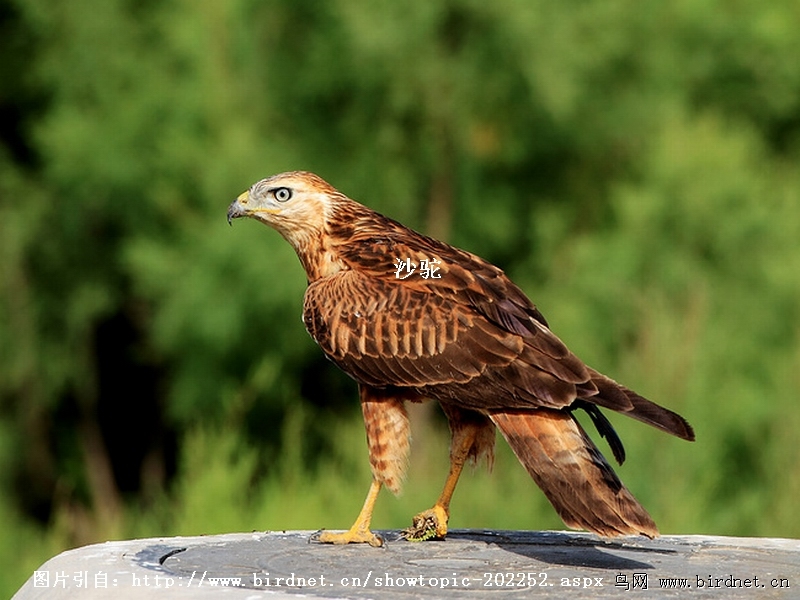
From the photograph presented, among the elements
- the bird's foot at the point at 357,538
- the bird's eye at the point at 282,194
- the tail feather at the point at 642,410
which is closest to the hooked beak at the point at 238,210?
the bird's eye at the point at 282,194

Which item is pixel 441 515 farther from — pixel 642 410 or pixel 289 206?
pixel 289 206

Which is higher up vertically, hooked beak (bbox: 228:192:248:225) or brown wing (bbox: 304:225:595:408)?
hooked beak (bbox: 228:192:248:225)

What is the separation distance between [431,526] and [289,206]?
1.40 meters

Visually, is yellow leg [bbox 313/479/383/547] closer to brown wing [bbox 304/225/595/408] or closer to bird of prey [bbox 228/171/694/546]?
bird of prey [bbox 228/171/694/546]

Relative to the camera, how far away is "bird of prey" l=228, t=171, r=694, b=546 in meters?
4.73

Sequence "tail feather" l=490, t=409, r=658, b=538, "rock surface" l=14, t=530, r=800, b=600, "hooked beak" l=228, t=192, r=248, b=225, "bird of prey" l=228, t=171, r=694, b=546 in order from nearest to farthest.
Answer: "rock surface" l=14, t=530, r=800, b=600
"tail feather" l=490, t=409, r=658, b=538
"bird of prey" l=228, t=171, r=694, b=546
"hooked beak" l=228, t=192, r=248, b=225

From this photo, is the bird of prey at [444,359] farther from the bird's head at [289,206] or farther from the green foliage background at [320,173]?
the green foliage background at [320,173]

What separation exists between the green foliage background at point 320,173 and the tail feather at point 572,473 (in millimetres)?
6157

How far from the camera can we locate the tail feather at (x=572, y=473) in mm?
4582

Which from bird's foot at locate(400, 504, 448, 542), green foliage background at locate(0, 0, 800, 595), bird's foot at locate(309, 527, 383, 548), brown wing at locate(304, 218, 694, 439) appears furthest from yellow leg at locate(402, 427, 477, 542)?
green foliage background at locate(0, 0, 800, 595)

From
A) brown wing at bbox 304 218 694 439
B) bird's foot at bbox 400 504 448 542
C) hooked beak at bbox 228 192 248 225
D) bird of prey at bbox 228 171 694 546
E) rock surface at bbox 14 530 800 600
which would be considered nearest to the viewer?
rock surface at bbox 14 530 800 600

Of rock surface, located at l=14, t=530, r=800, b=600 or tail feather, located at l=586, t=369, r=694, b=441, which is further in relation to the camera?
tail feather, located at l=586, t=369, r=694, b=441

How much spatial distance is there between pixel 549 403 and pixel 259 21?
37.5 ft

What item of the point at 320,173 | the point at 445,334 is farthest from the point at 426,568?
the point at 320,173
